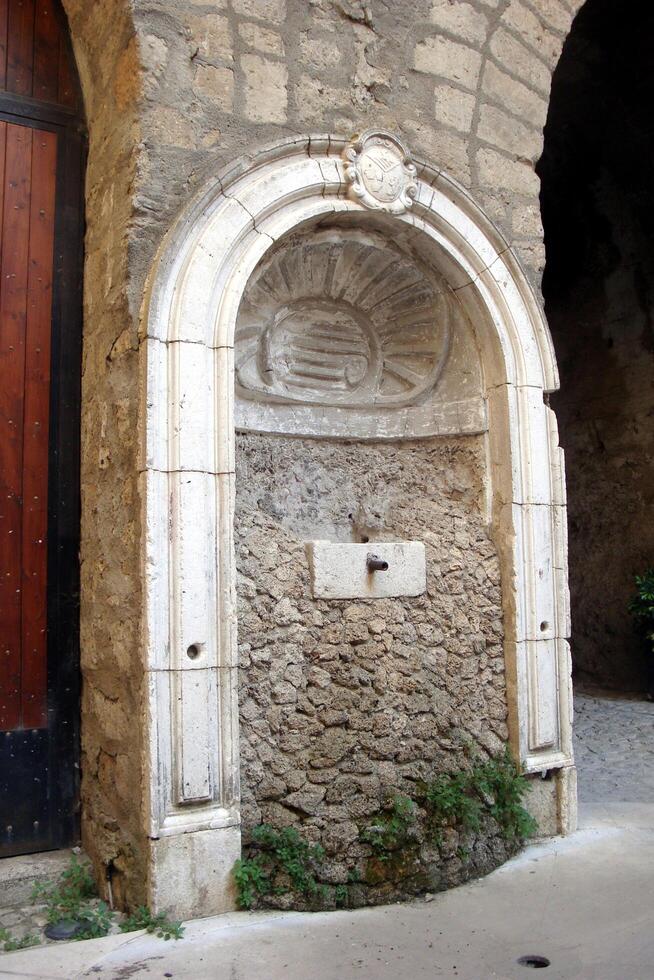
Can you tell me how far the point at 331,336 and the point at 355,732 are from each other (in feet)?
6.22

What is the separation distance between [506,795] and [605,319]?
5639mm

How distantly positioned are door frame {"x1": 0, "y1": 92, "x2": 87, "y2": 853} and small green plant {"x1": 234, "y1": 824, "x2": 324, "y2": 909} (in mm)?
840

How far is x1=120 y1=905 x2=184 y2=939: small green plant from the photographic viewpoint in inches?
109

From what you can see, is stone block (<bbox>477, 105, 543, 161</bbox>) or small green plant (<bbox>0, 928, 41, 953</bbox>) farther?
stone block (<bbox>477, 105, 543, 161</bbox>)

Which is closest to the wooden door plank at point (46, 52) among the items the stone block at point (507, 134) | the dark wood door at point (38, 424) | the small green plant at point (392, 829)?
the dark wood door at point (38, 424)

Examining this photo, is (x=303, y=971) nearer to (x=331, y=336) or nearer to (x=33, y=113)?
(x=331, y=336)

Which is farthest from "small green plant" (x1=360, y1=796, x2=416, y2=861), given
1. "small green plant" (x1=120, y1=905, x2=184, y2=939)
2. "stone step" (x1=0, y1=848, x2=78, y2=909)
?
"stone step" (x1=0, y1=848, x2=78, y2=909)

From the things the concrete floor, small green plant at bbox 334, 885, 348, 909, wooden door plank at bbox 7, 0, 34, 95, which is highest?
wooden door plank at bbox 7, 0, 34, 95

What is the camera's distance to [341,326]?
13.8 feet

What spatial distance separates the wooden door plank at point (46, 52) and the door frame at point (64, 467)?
0.25ft

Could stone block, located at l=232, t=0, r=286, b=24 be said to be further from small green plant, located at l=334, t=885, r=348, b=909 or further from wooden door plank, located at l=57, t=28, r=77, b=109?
small green plant, located at l=334, t=885, r=348, b=909

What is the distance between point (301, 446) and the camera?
3.98m

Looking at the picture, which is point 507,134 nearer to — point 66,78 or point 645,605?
point 66,78

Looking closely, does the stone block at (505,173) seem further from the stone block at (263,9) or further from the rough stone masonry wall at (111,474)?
the rough stone masonry wall at (111,474)
